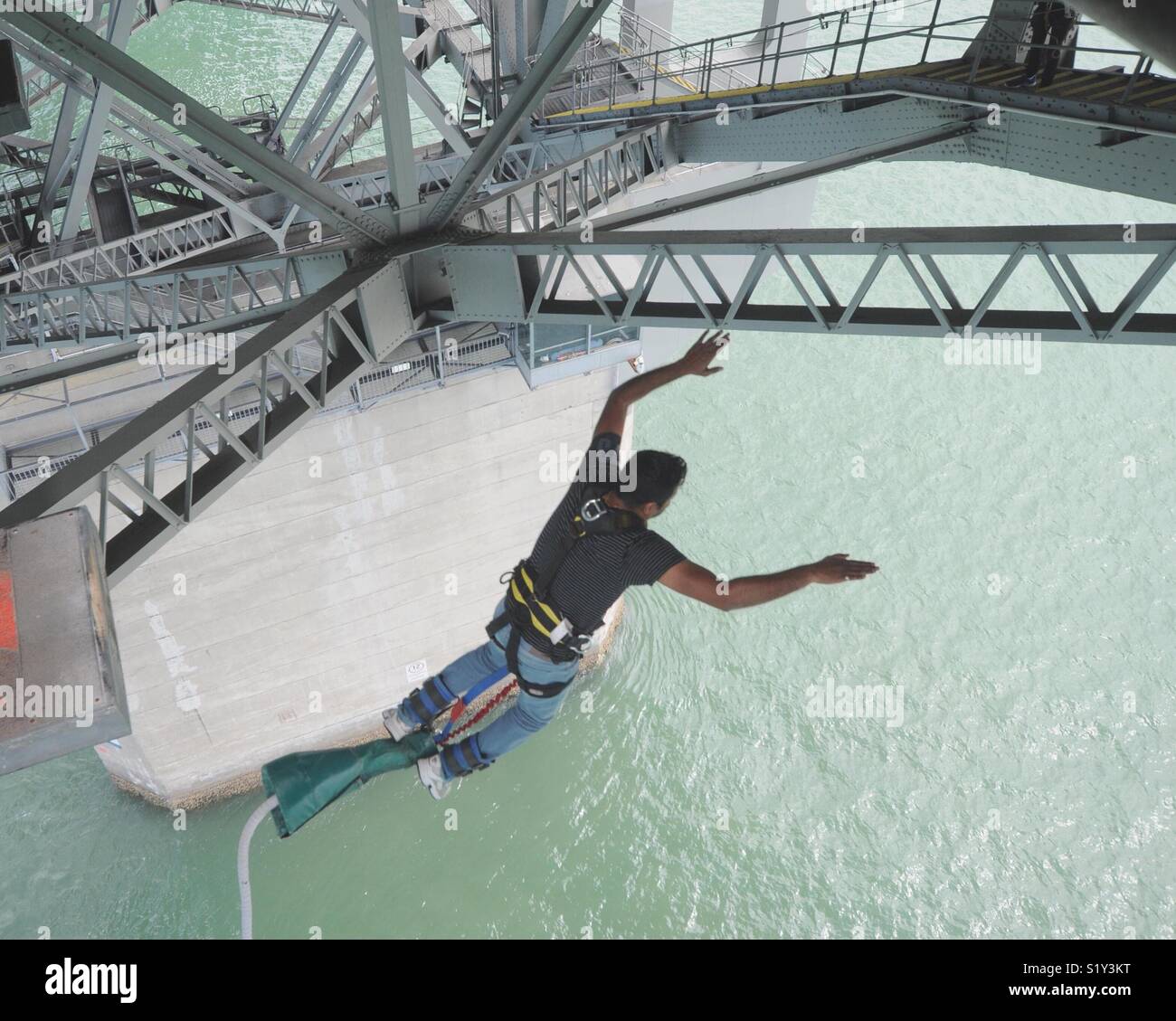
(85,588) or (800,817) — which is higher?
(85,588)

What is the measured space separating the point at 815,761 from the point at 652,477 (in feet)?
45.1

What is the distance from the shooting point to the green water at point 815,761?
1686 cm

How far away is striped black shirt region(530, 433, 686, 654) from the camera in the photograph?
5.92 meters

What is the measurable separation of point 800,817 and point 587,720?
4.27 metres

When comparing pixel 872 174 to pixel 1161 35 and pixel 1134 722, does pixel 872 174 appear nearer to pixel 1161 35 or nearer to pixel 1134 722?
pixel 1134 722

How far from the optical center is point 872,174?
27.0 m

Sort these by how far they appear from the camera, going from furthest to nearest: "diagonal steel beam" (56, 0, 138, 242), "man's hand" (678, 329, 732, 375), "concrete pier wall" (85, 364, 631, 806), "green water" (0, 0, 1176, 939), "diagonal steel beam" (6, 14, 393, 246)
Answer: "green water" (0, 0, 1176, 939), "concrete pier wall" (85, 364, 631, 806), "diagonal steel beam" (56, 0, 138, 242), "man's hand" (678, 329, 732, 375), "diagonal steel beam" (6, 14, 393, 246)

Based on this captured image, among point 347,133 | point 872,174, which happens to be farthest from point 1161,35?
point 872,174

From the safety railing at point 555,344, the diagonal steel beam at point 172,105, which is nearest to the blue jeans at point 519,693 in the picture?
the diagonal steel beam at point 172,105

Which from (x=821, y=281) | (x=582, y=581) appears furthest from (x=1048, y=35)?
(x=582, y=581)

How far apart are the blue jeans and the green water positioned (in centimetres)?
1125

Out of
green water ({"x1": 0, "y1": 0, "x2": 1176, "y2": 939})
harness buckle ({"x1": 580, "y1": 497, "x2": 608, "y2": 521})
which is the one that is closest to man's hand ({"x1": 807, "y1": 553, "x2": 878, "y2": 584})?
harness buckle ({"x1": 580, "y1": 497, "x2": 608, "y2": 521})

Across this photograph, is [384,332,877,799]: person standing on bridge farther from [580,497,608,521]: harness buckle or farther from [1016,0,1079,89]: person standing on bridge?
[1016,0,1079,89]: person standing on bridge

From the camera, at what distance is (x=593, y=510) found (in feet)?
19.5
